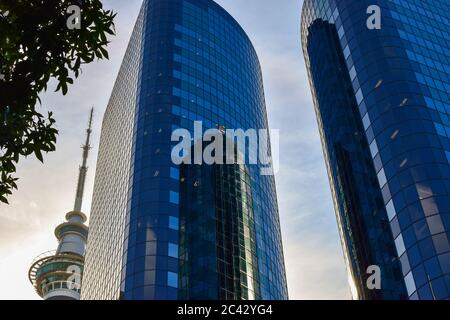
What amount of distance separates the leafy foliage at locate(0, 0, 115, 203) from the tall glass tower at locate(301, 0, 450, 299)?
183 ft

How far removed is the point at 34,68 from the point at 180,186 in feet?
278

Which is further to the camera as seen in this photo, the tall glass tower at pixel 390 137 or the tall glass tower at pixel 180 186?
the tall glass tower at pixel 180 186

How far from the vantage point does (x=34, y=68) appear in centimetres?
1219

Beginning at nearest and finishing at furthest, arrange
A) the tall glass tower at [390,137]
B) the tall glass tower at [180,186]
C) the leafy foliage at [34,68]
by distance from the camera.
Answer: the leafy foliage at [34,68] < the tall glass tower at [390,137] < the tall glass tower at [180,186]

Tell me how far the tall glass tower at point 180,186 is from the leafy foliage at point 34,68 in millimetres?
72432

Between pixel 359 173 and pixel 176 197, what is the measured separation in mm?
28838

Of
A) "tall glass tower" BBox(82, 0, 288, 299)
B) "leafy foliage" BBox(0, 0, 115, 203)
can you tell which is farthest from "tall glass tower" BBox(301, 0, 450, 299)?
"leafy foliage" BBox(0, 0, 115, 203)

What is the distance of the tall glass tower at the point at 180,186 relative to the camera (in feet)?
291

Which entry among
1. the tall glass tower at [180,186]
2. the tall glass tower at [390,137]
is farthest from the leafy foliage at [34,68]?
the tall glass tower at [180,186]

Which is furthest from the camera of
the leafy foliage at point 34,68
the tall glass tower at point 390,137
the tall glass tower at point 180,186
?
the tall glass tower at point 180,186

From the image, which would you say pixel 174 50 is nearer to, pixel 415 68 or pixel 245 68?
pixel 245 68

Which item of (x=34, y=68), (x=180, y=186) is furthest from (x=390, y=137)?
(x=34, y=68)

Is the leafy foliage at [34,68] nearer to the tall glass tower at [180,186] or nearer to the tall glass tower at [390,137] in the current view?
the tall glass tower at [390,137]

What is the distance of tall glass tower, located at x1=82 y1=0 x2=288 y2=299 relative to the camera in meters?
88.8
